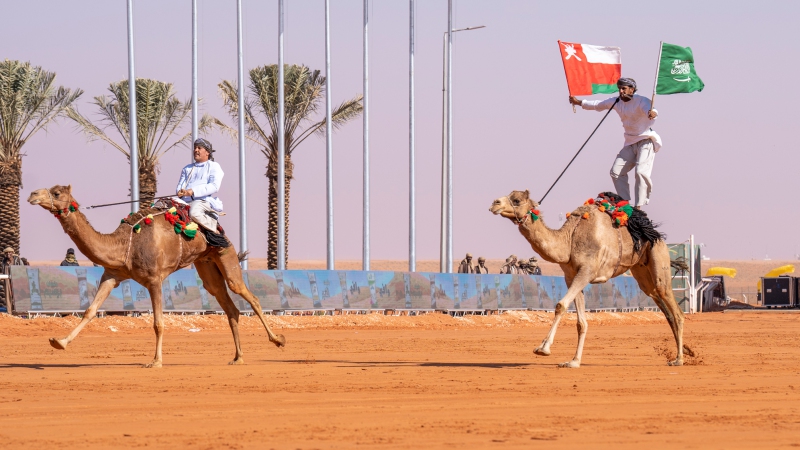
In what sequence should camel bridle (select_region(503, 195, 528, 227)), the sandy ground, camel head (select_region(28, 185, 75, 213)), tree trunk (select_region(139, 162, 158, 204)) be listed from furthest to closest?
1. tree trunk (select_region(139, 162, 158, 204))
2. camel bridle (select_region(503, 195, 528, 227))
3. camel head (select_region(28, 185, 75, 213))
4. the sandy ground

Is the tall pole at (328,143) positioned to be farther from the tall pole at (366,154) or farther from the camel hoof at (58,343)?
the camel hoof at (58,343)

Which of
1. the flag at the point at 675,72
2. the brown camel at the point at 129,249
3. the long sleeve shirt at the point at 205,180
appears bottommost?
the brown camel at the point at 129,249

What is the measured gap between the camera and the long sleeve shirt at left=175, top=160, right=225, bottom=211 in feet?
53.8

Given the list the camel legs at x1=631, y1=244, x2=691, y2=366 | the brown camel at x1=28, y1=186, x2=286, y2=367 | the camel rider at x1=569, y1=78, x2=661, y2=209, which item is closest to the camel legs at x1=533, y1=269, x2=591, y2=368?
the camel legs at x1=631, y1=244, x2=691, y2=366

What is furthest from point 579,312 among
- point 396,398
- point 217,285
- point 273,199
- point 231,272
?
point 273,199

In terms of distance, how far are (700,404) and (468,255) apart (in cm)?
3119

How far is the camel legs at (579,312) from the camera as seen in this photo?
595 inches

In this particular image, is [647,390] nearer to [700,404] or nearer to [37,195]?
Answer: [700,404]

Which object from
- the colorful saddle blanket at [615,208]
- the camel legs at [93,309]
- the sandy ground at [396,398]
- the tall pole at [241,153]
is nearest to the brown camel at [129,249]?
the camel legs at [93,309]

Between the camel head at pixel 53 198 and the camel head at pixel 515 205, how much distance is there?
5.44 m

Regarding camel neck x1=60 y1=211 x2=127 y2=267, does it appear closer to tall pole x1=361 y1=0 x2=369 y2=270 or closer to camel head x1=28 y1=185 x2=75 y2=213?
camel head x1=28 y1=185 x2=75 y2=213

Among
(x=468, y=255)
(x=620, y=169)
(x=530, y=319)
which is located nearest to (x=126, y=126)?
(x=468, y=255)

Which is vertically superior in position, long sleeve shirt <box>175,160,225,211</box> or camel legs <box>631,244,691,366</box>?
long sleeve shirt <box>175,160,225,211</box>

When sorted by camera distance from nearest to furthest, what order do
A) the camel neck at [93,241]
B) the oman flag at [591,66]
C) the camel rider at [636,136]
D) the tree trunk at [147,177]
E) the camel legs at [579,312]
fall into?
the camel legs at [579,312]
the camel neck at [93,241]
the camel rider at [636,136]
the oman flag at [591,66]
the tree trunk at [147,177]
